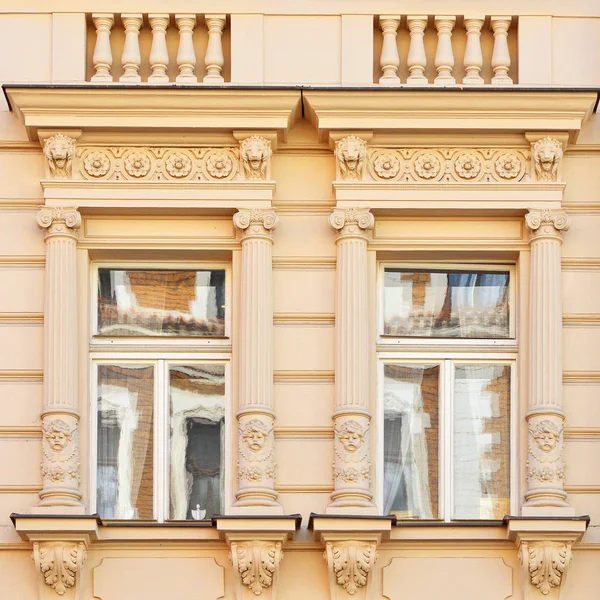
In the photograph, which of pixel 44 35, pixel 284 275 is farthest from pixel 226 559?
pixel 44 35

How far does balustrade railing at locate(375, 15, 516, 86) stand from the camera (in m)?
24.4

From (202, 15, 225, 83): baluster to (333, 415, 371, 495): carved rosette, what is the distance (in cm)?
353

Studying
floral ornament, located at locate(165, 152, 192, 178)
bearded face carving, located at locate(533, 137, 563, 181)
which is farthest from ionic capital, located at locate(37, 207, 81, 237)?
bearded face carving, located at locate(533, 137, 563, 181)

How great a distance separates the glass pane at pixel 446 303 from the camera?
79.8ft

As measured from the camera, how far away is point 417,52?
80.2 ft

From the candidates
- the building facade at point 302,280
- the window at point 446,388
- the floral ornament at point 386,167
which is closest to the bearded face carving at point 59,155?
the building facade at point 302,280

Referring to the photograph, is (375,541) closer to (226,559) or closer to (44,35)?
(226,559)

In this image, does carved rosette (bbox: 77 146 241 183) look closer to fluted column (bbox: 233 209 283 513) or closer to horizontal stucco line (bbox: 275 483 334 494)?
fluted column (bbox: 233 209 283 513)

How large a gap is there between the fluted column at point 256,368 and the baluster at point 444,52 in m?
2.09

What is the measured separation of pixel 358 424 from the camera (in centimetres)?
2344

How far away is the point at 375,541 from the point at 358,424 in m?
1.15

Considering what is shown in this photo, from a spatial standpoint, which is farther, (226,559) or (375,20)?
(375,20)

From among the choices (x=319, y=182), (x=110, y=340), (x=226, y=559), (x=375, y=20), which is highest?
(x=375, y=20)

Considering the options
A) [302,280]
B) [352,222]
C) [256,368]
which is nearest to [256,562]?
[256,368]
